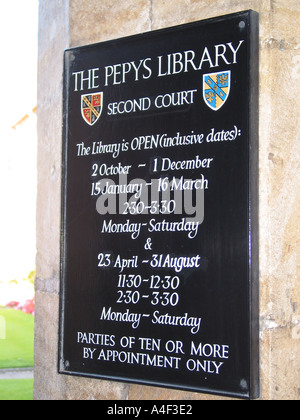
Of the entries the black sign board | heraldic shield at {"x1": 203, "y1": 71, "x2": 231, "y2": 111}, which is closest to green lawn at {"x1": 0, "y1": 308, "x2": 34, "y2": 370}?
the black sign board

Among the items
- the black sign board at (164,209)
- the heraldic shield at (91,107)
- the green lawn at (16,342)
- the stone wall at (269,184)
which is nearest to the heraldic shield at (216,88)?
the black sign board at (164,209)

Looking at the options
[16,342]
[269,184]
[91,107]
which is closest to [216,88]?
[269,184]

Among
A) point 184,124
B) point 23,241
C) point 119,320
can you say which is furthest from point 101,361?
point 23,241

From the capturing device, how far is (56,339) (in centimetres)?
303

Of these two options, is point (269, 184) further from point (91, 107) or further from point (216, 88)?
point (91, 107)

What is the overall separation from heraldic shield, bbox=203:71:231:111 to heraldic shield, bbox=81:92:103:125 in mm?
591

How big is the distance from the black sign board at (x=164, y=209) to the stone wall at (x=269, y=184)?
6 centimetres

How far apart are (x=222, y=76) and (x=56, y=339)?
155 centimetres

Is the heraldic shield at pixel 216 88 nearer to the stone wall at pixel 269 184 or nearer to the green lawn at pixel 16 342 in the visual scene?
the stone wall at pixel 269 184

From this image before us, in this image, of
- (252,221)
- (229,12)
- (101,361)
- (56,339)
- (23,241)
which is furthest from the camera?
(23,241)

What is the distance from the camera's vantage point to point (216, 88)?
8.39 feet

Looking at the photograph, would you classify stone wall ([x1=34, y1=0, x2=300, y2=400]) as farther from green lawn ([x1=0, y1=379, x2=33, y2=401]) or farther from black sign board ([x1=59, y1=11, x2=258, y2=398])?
green lawn ([x1=0, y1=379, x2=33, y2=401])

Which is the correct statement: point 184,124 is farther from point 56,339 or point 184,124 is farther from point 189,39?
point 56,339

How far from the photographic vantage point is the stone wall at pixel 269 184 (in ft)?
7.94
